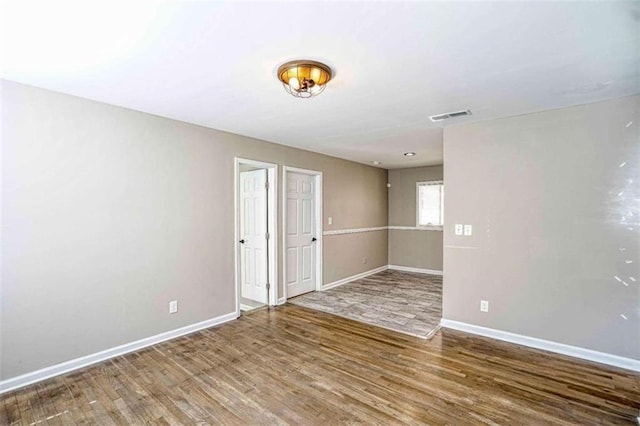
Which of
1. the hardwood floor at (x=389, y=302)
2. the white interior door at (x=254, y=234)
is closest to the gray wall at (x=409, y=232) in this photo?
the hardwood floor at (x=389, y=302)

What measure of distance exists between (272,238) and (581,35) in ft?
12.7

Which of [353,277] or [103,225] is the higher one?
[103,225]

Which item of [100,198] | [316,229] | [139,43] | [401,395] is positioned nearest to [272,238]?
[316,229]

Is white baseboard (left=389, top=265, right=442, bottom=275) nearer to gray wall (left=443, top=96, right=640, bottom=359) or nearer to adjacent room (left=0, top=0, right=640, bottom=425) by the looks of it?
adjacent room (left=0, top=0, right=640, bottom=425)

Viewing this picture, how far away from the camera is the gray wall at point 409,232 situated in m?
6.71

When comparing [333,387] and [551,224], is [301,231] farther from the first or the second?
[551,224]

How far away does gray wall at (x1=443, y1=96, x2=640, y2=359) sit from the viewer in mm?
2742

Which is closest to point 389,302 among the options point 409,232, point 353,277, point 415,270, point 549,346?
point 353,277

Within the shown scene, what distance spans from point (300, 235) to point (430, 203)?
335 cm

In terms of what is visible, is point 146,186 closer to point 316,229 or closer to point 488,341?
point 316,229

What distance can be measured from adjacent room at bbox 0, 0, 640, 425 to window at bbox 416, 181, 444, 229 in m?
2.57

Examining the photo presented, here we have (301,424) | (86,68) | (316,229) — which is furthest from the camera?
(316,229)

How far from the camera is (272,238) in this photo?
15.0 feet

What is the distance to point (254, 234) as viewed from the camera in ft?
15.6
